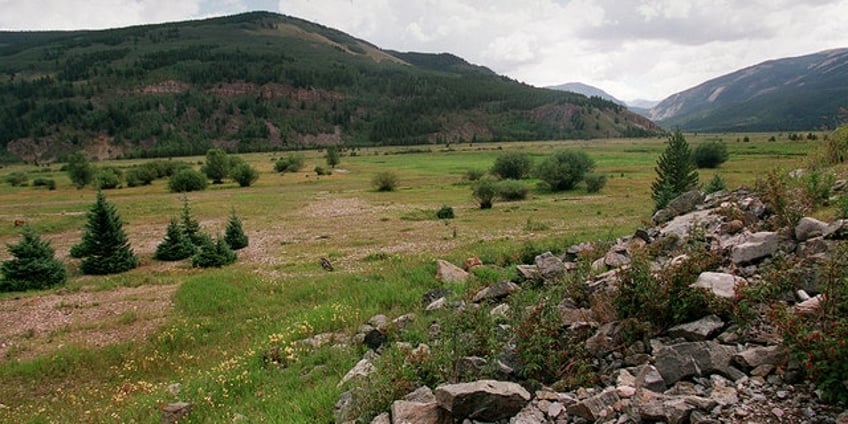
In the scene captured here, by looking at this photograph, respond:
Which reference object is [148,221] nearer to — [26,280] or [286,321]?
[26,280]

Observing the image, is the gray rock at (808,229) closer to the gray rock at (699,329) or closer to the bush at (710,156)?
the gray rock at (699,329)

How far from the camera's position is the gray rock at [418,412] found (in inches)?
251

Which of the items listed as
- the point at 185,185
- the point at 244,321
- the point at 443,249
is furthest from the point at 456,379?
the point at 185,185

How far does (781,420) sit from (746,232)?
5.80 metres

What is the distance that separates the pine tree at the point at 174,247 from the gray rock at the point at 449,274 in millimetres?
18207

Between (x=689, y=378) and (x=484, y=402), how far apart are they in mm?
2589

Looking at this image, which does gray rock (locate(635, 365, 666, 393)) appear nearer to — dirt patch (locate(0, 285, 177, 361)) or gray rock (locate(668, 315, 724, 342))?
gray rock (locate(668, 315, 724, 342))

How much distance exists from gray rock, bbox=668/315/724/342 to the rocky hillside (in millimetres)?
22

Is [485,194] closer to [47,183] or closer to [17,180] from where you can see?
[47,183]

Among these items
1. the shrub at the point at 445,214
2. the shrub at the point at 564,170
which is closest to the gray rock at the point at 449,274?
the shrub at the point at 445,214

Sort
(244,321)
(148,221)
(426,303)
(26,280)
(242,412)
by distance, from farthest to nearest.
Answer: (148,221) → (26,280) → (244,321) → (426,303) → (242,412)

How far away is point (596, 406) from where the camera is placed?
5734 mm

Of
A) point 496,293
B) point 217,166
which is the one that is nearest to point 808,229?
point 496,293

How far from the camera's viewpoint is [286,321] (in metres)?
14.6
